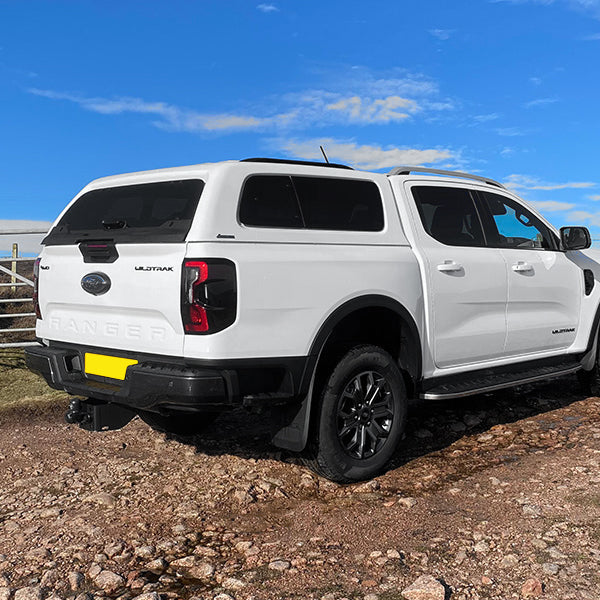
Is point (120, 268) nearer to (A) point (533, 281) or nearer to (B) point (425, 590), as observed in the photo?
(B) point (425, 590)

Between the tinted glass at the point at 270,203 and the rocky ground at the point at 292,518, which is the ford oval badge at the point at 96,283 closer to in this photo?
the tinted glass at the point at 270,203

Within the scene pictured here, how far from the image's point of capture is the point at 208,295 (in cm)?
354

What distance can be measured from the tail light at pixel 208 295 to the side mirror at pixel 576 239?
367cm

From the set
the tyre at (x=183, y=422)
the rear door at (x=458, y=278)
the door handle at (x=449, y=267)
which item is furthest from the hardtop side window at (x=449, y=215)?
the tyre at (x=183, y=422)

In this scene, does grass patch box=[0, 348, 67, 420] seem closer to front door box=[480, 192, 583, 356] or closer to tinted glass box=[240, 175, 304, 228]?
tinted glass box=[240, 175, 304, 228]

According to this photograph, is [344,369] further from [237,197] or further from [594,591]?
[594,591]

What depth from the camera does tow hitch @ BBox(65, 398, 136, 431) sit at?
174 inches

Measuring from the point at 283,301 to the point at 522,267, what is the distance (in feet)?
8.53

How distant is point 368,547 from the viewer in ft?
11.1

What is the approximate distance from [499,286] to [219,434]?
256 centimetres

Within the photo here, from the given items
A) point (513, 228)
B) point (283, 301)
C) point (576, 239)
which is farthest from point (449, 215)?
point (283, 301)

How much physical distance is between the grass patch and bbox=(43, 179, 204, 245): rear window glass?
3026 millimetres

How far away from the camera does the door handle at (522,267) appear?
5.45 m

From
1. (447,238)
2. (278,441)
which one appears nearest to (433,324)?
(447,238)
